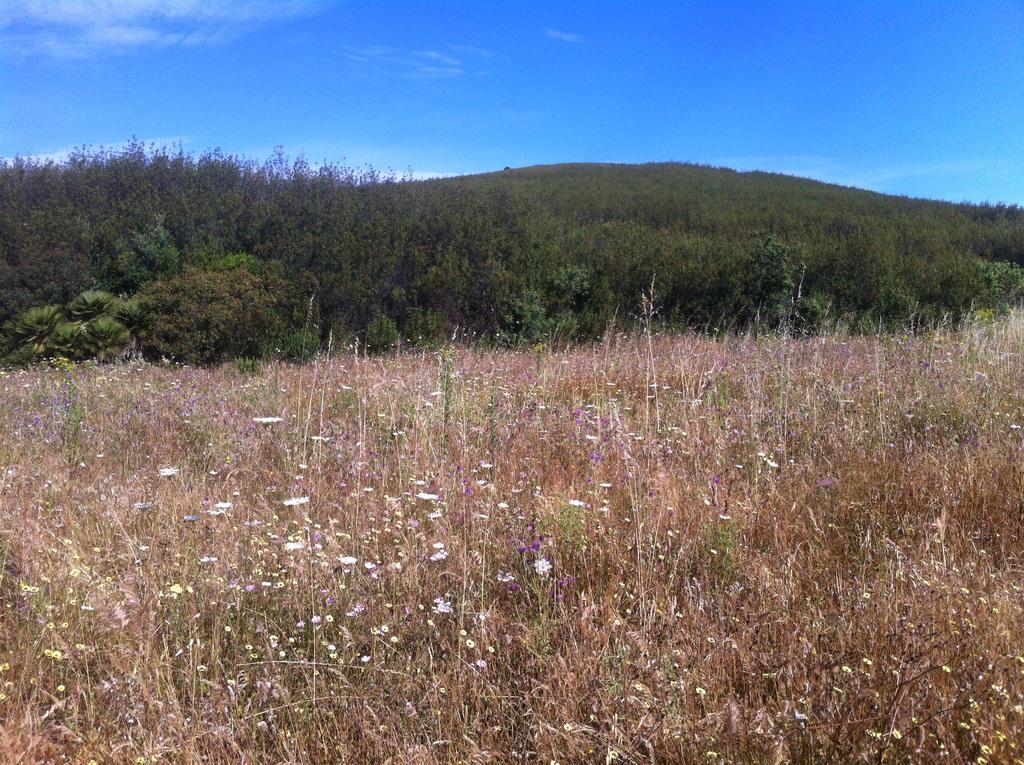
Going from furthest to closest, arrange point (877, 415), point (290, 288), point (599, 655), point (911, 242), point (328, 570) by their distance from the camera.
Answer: point (911, 242)
point (290, 288)
point (877, 415)
point (328, 570)
point (599, 655)

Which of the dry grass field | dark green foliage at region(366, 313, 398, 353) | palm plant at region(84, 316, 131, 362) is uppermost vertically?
dark green foliage at region(366, 313, 398, 353)

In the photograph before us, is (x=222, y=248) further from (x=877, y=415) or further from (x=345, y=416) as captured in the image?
(x=877, y=415)

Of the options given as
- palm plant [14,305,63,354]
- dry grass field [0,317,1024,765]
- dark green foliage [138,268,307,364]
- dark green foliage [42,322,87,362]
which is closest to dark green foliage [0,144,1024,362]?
dark green foliage [138,268,307,364]

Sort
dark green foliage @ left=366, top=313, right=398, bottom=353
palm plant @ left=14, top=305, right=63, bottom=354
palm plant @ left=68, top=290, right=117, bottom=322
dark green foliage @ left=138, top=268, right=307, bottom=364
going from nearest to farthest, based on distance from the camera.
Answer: dark green foliage @ left=138, top=268, right=307, bottom=364 → dark green foliage @ left=366, top=313, right=398, bottom=353 → palm plant @ left=14, top=305, right=63, bottom=354 → palm plant @ left=68, top=290, right=117, bottom=322

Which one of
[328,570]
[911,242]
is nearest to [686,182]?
[911,242]

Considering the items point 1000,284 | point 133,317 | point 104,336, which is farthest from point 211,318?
point 1000,284

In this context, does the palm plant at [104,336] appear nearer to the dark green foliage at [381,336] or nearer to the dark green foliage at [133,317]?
the dark green foliage at [133,317]

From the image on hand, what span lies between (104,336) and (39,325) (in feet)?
5.88

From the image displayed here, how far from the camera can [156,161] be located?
1962 centimetres

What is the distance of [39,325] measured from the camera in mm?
12211

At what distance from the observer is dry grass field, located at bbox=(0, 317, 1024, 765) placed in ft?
5.51

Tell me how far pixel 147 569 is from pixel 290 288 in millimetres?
10112

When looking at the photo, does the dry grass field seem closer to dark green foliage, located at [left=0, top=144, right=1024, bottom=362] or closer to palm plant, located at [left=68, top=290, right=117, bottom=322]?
dark green foliage, located at [left=0, top=144, right=1024, bottom=362]

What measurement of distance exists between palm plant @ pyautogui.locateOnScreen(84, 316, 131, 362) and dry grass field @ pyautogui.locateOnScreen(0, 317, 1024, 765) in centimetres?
816
